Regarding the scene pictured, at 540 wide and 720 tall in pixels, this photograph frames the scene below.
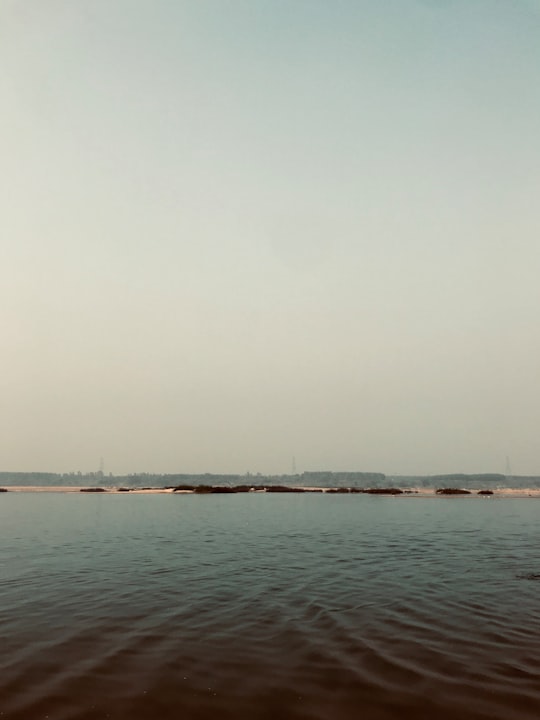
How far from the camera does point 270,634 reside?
37.9 feet

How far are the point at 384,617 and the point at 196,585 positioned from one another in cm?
739

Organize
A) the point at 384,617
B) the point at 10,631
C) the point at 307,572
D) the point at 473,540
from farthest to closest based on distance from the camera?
the point at 473,540
the point at 307,572
the point at 384,617
the point at 10,631

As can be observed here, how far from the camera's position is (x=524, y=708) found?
7.69 metres

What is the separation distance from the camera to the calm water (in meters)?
7.96

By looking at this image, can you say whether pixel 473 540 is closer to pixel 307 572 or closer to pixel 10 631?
pixel 307 572

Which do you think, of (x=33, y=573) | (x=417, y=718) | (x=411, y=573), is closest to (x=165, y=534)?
(x=33, y=573)

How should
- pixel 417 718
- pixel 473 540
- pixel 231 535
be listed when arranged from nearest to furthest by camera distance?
pixel 417 718 < pixel 473 540 < pixel 231 535

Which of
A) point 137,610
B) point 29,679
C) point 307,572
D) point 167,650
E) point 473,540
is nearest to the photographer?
point 29,679

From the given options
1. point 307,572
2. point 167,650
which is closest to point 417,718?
point 167,650

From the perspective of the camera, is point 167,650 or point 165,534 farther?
point 165,534

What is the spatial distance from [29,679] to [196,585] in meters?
→ 8.90

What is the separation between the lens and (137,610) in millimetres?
14047

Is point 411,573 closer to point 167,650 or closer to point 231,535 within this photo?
point 167,650

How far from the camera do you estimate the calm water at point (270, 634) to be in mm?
7961
